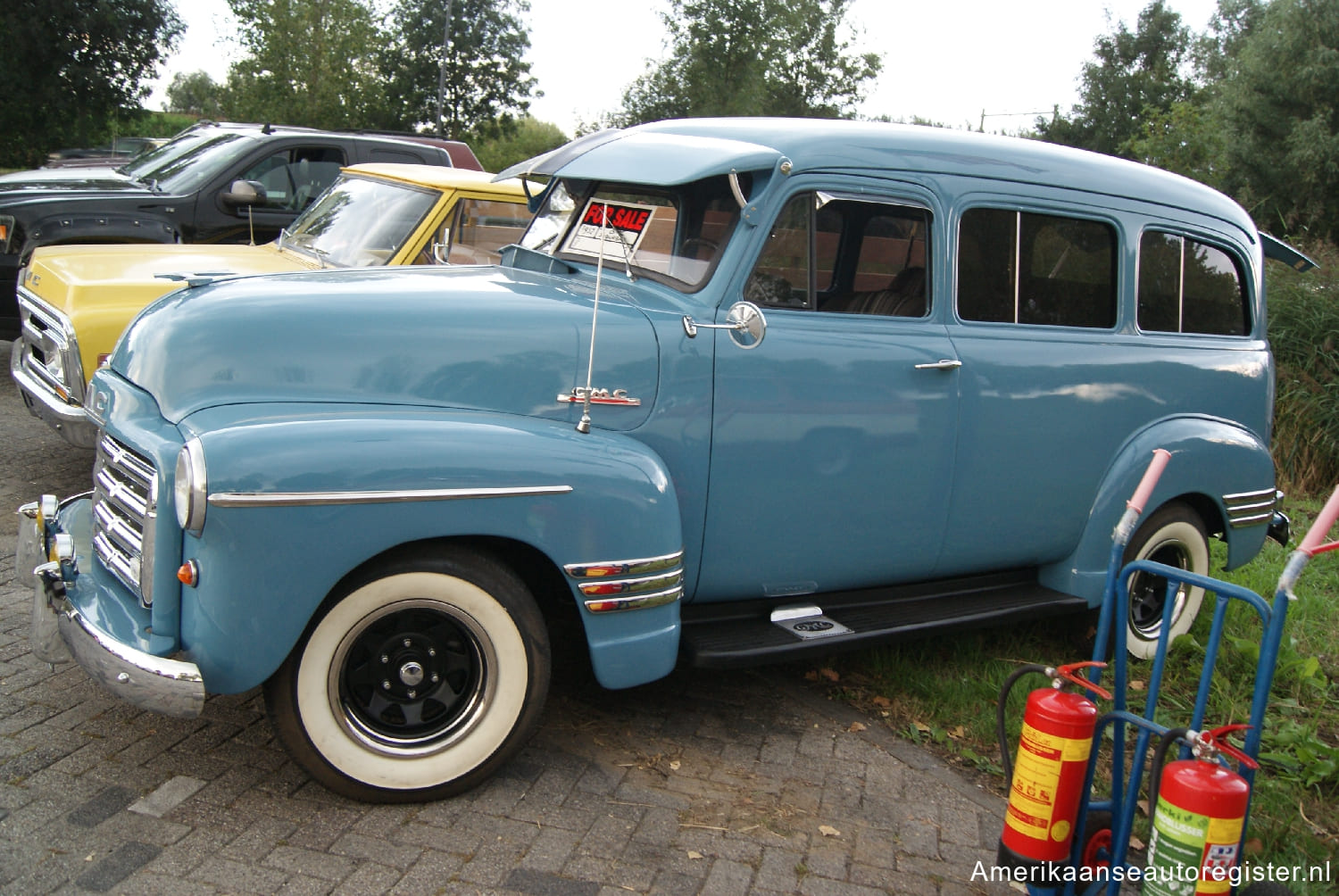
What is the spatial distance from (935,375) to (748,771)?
1543mm

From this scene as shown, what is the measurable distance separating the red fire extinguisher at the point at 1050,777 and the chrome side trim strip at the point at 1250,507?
2.53 meters

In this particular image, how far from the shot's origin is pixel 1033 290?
14.2ft

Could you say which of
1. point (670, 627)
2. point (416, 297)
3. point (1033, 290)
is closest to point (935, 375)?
point (1033, 290)

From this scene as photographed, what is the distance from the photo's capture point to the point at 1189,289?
188 inches

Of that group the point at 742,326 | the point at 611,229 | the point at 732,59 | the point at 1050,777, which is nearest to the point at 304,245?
the point at 611,229

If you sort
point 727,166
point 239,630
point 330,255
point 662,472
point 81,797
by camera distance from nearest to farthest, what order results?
1. point 239,630
2. point 81,797
3. point 662,472
4. point 727,166
5. point 330,255

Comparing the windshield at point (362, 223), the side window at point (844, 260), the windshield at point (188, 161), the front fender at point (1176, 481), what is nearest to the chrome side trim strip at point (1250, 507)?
the front fender at point (1176, 481)

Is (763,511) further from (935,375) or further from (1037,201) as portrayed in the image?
(1037,201)

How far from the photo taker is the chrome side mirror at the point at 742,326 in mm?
3545

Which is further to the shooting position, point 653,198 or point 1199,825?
point 653,198

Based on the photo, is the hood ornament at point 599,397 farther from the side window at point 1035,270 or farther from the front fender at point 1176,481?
the front fender at point 1176,481

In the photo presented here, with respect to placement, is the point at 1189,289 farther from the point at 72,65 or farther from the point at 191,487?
the point at 72,65

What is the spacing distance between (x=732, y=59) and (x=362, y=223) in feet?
95.9

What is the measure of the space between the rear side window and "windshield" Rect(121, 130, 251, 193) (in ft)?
22.4
